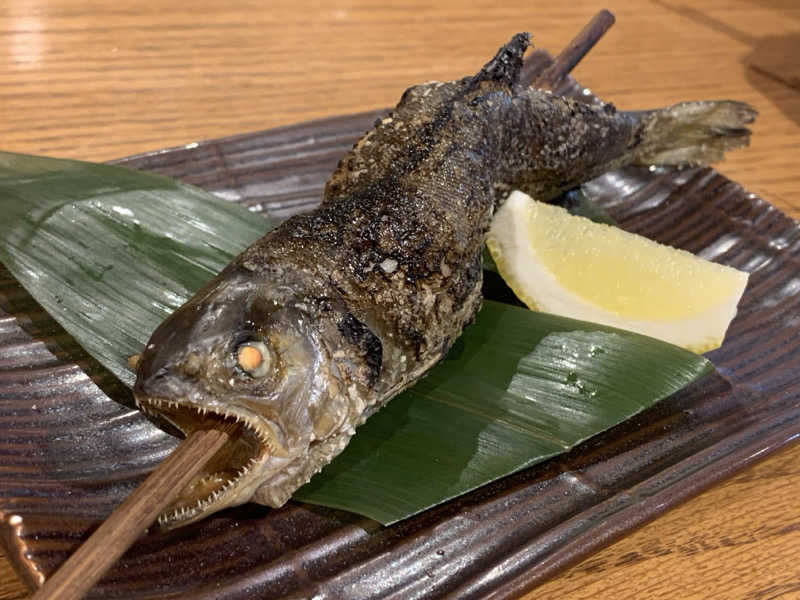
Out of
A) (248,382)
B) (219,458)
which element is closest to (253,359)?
(248,382)

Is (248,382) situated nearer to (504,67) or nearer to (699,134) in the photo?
(504,67)

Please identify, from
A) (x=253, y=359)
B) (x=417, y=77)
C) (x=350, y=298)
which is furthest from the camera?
(x=417, y=77)

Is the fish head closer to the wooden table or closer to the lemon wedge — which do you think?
the wooden table

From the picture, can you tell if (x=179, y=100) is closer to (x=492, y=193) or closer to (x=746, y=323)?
(x=492, y=193)

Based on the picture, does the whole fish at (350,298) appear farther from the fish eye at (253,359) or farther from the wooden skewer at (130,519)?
the wooden skewer at (130,519)

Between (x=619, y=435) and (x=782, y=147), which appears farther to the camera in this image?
(x=782, y=147)

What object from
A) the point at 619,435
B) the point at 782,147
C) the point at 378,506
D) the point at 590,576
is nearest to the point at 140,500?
the point at 378,506
